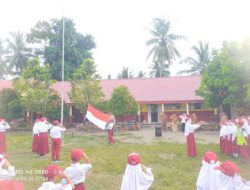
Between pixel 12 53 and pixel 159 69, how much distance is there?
21110 millimetres

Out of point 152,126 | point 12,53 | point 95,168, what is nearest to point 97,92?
point 152,126

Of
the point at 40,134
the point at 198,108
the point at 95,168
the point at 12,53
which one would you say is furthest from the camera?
the point at 12,53

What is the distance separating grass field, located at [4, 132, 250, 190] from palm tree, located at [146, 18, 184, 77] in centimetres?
2538

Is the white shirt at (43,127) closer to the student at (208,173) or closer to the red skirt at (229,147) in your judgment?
the red skirt at (229,147)

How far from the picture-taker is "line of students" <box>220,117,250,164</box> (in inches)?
501

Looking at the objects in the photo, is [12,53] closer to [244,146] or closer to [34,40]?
[34,40]

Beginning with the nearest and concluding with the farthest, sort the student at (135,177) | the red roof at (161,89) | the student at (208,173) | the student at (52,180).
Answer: the student at (52,180) → the student at (208,173) → the student at (135,177) → the red roof at (161,89)

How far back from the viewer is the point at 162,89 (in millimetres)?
30828

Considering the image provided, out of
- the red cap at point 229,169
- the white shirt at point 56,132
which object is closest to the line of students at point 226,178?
the red cap at point 229,169

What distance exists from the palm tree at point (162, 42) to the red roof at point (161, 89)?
9.31 m

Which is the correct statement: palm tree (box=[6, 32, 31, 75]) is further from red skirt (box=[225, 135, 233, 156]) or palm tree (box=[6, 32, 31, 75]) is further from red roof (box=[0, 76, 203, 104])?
red skirt (box=[225, 135, 233, 156])

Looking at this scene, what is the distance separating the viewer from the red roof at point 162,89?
28.9 m

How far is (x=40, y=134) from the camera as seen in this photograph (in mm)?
14367

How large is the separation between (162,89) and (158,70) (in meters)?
16.3
